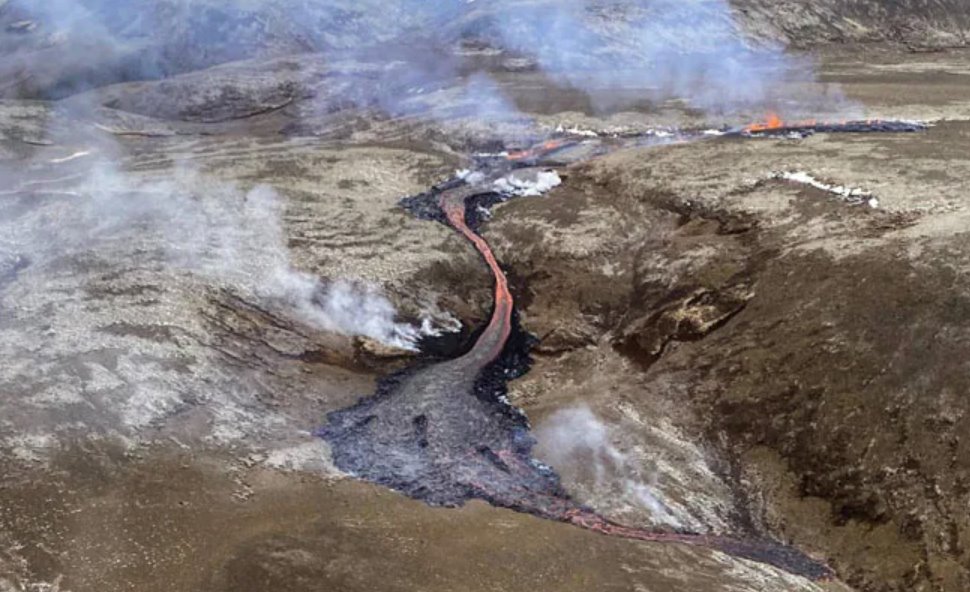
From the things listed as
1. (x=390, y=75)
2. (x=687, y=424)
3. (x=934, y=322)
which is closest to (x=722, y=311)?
(x=687, y=424)

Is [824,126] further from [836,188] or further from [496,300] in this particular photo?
[496,300]

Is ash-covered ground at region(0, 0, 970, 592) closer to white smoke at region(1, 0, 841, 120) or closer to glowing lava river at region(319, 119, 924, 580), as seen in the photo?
glowing lava river at region(319, 119, 924, 580)

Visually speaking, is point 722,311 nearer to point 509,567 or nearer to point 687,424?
point 687,424

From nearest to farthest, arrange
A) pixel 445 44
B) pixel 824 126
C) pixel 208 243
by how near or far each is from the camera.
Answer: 1. pixel 208 243
2. pixel 824 126
3. pixel 445 44

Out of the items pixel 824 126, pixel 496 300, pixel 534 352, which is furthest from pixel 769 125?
pixel 534 352

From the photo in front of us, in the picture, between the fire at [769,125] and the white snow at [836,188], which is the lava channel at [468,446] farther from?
the fire at [769,125]

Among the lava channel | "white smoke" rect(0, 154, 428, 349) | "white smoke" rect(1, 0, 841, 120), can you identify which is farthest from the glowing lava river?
"white smoke" rect(1, 0, 841, 120)
